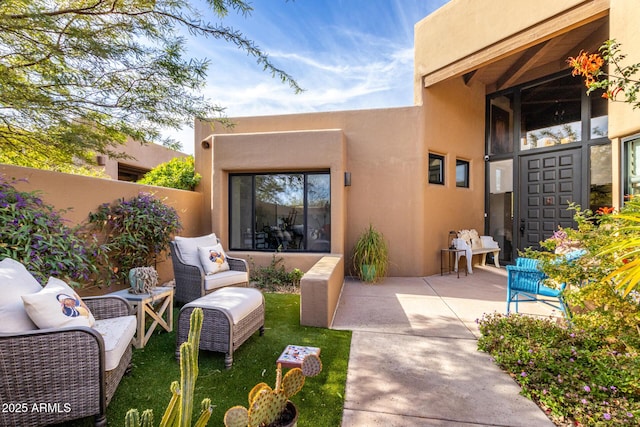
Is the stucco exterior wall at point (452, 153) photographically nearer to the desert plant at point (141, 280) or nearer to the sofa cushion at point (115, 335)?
the desert plant at point (141, 280)

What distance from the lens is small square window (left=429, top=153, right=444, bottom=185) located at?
718cm

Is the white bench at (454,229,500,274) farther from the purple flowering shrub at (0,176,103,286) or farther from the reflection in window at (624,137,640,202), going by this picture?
the purple flowering shrub at (0,176,103,286)

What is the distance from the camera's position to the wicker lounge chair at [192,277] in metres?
4.36

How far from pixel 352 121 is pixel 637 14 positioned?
177 inches

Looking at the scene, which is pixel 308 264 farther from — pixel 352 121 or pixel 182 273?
pixel 352 121

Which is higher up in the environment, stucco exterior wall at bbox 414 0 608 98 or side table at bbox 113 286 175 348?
stucco exterior wall at bbox 414 0 608 98

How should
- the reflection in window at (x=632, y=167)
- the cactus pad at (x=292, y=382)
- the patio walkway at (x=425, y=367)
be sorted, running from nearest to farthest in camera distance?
the cactus pad at (x=292, y=382)
the patio walkway at (x=425, y=367)
the reflection in window at (x=632, y=167)

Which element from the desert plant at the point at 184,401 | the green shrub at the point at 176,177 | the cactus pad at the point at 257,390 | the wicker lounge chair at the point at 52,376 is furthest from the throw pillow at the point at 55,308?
the green shrub at the point at 176,177

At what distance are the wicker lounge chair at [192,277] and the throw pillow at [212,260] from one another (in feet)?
0.23

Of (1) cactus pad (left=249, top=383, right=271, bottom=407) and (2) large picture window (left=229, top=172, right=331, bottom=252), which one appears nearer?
(1) cactus pad (left=249, top=383, right=271, bottom=407)

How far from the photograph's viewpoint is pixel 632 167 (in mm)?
4102

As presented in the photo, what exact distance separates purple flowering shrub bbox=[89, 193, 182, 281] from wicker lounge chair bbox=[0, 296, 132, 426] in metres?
2.59

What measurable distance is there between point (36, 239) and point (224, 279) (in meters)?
2.21

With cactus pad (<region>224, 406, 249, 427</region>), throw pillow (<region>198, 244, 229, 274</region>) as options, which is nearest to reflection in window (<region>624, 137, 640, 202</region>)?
cactus pad (<region>224, 406, 249, 427</region>)
